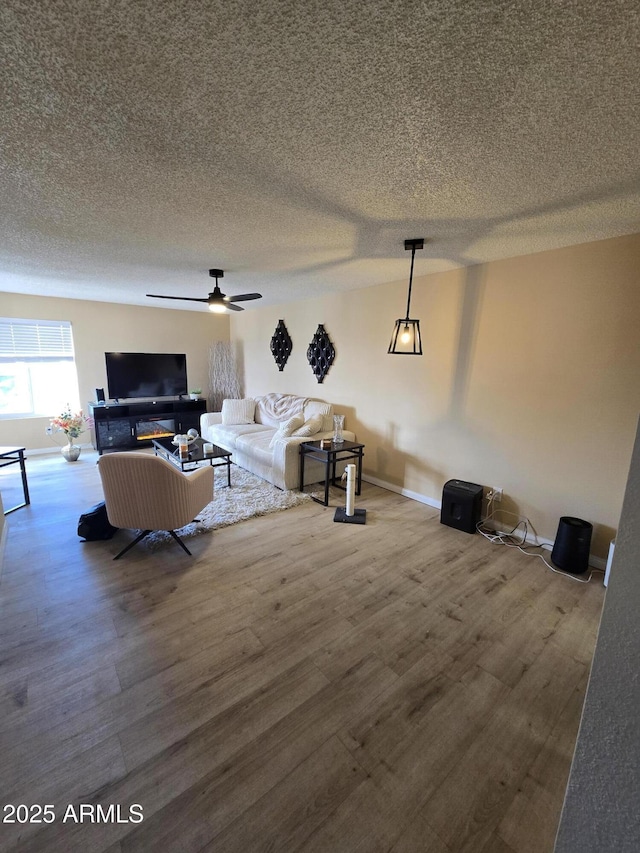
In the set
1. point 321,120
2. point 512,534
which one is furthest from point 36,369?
point 512,534

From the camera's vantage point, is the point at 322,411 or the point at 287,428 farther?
the point at 322,411

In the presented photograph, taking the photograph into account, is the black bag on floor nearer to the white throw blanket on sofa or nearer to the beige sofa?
the beige sofa

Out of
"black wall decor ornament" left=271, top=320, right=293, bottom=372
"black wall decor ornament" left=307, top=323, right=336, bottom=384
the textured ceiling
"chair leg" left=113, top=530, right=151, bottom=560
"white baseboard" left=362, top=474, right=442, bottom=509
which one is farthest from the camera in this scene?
"black wall decor ornament" left=271, top=320, right=293, bottom=372

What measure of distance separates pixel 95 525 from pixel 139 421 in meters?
3.20

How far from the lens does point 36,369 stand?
5316 millimetres

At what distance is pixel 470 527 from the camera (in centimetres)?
326

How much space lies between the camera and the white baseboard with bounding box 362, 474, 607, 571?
9.08 feet

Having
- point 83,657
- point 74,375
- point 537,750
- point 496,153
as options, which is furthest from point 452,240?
point 74,375

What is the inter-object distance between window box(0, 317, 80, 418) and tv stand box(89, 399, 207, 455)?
22.3 inches

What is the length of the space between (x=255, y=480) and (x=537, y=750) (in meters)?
3.59

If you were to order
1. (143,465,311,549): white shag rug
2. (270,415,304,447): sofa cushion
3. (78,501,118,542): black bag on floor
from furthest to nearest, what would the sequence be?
(270,415,304,447): sofa cushion, (143,465,311,549): white shag rug, (78,501,118,542): black bag on floor

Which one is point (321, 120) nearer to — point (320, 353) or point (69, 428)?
point (320, 353)

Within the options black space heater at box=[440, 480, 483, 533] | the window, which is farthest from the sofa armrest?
black space heater at box=[440, 480, 483, 533]

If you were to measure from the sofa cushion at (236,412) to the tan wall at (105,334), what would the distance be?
1.48m
